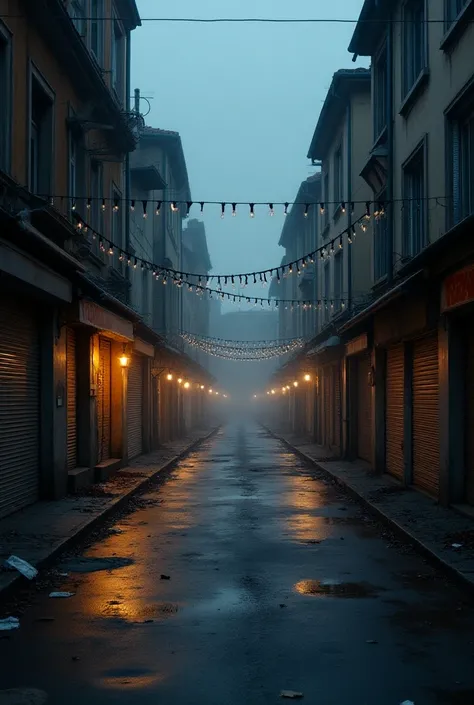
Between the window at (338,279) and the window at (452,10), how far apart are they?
14.1 m

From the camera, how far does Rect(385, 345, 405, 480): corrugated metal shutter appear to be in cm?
1811

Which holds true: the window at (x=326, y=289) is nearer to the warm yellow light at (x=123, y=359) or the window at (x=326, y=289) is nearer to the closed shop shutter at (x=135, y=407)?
the closed shop shutter at (x=135, y=407)

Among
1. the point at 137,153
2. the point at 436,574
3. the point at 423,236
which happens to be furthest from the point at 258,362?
the point at 436,574

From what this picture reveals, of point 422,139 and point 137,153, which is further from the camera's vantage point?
point 137,153

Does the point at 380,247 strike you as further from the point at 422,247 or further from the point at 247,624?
the point at 247,624

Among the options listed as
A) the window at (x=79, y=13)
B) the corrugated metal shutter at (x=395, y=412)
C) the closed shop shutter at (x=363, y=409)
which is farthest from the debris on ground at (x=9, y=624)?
the closed shop shutter at (x=363, y=409)

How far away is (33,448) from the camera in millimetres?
14508

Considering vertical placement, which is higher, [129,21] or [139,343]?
[129,21]

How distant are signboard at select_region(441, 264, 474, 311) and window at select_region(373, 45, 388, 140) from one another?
8.63 meters

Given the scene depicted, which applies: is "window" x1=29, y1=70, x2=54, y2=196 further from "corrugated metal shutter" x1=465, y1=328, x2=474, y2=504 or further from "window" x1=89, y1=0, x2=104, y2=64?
"corrugated metal shutter" x1=465, y1=328, x2=474, y2=504

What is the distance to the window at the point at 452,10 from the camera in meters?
13.9

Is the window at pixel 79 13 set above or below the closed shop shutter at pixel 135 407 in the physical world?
above

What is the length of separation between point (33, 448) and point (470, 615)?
8.85m

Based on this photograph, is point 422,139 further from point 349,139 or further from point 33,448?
point 349,139
